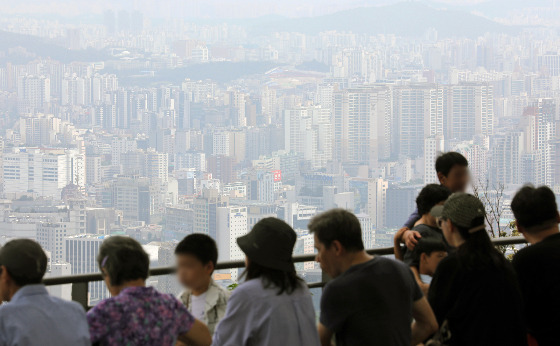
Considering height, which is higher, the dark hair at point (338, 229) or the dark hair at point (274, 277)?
the dark hair at point (338, 229)

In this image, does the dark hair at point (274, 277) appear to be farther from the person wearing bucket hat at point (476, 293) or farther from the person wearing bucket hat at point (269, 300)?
the person wearing bucket hat at point (476, 293)

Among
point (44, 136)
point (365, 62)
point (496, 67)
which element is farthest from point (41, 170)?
→ point (496, 67)

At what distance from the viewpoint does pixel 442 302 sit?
7.51ft

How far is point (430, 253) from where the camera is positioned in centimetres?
278

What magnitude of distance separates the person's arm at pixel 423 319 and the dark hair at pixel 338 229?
273 mm

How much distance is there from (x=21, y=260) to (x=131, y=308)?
315 mm

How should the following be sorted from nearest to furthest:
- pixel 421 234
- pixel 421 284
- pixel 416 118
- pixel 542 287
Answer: pixel 542 287 → pixel 421 284 → pixel 421 234 → pixel 416 118

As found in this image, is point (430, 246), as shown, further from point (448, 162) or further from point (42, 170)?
point (42, 170)

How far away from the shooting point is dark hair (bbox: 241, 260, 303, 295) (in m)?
2.17

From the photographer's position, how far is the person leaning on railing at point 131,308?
6.65 feet

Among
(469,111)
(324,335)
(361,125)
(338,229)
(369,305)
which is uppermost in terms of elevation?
(469,111)

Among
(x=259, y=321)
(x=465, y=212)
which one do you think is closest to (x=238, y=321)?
(x=259, y=321)

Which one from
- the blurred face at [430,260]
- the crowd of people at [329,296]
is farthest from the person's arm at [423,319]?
the blurred face at [430,260]

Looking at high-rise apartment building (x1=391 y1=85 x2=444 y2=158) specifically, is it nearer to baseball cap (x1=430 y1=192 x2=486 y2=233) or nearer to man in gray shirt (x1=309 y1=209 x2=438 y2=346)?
baseball cap (x1=430 y1=192 x2=486 y2=233)
